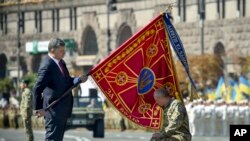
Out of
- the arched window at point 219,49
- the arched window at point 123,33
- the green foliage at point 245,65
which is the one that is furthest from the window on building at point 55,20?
the green foliage at point 245,65

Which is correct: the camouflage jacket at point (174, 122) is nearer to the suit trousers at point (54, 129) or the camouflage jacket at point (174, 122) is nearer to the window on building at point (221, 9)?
the suit trousers at point (54, 129)

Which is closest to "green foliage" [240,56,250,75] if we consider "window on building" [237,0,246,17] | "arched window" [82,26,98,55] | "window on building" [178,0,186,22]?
"window on building" [237,0,246,17]

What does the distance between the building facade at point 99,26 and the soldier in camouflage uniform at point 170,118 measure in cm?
5351

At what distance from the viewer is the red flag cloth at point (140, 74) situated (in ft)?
67.0

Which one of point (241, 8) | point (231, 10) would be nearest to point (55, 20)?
point (231, 10)

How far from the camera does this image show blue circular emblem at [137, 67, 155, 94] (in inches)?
805

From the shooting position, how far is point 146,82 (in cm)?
2044

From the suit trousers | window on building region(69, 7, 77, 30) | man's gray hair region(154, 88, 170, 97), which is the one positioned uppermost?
window on building region(69, 7, 77, 30)

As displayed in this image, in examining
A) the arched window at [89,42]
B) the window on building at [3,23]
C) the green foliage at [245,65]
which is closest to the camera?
the green foliage at [245,65]

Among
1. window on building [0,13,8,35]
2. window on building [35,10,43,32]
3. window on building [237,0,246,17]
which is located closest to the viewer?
window on building [237,0,246,17]

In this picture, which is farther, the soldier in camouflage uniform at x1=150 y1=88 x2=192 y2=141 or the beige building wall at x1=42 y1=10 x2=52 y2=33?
the beige building wall at x1=42 y1=10 x2=52 y2=33

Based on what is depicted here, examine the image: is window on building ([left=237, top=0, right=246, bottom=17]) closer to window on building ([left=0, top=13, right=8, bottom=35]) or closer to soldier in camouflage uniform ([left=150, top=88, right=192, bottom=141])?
window on building ([left=0, top=13, right=8, bottom=35])

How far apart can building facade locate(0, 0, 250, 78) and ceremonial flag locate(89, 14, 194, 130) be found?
2035 inches

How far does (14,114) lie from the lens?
6200cm
